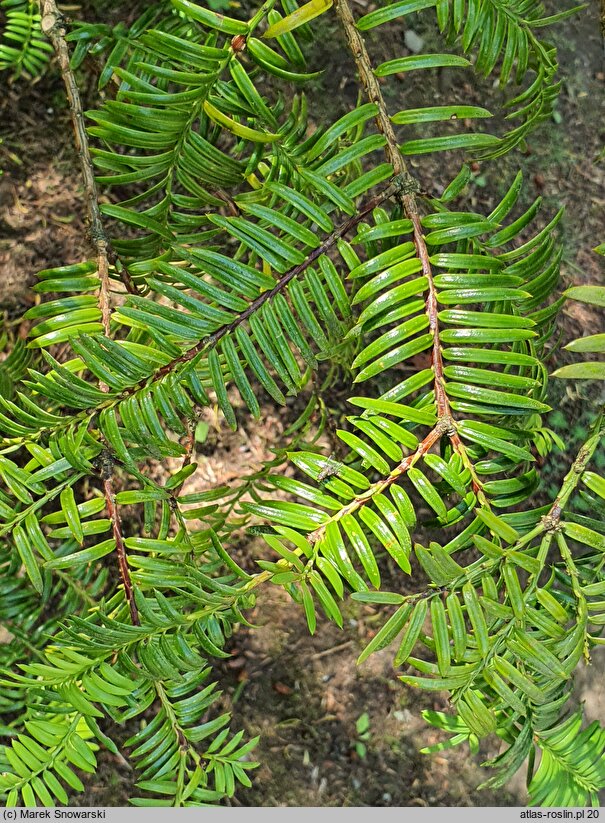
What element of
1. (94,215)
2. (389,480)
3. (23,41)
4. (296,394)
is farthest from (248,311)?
(23,41)

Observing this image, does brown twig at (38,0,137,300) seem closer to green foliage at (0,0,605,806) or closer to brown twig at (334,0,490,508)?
green foliage at (0,0,605,806)

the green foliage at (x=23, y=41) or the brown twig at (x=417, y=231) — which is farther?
the green foliage at (x=23, y=41)

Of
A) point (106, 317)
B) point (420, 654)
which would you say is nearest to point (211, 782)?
point (420, 654)

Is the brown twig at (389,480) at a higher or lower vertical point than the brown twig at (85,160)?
lower

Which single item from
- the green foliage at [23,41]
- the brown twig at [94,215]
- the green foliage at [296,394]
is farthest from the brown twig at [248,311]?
the green foliage at [23,41]

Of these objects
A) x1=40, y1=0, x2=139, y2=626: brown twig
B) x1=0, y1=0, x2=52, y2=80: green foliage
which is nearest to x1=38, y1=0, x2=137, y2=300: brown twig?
x1=40, y1=0, x2=139, y2=626: brown twig

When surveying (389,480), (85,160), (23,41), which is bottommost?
(389,480)

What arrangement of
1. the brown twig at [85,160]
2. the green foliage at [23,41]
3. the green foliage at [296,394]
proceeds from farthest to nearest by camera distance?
the green foliage at [23,41]
the brown twig at [85,160]
the green foliage at [296,394]

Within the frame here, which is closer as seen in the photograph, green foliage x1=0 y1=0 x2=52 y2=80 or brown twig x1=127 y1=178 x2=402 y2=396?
brown twig x1=127 y1=178 x2=402 y2=396

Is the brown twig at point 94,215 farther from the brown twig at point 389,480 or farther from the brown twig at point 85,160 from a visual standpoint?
the brown twig at point 389,480

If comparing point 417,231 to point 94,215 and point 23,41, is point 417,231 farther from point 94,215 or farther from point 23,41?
point 23,41

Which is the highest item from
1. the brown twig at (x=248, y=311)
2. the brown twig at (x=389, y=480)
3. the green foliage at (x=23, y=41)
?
the green foliage at (x=23, y=41)

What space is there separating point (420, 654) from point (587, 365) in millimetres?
1183

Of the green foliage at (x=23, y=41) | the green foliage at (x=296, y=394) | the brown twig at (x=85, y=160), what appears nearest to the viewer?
the green foliage at (x=296, y=394)
